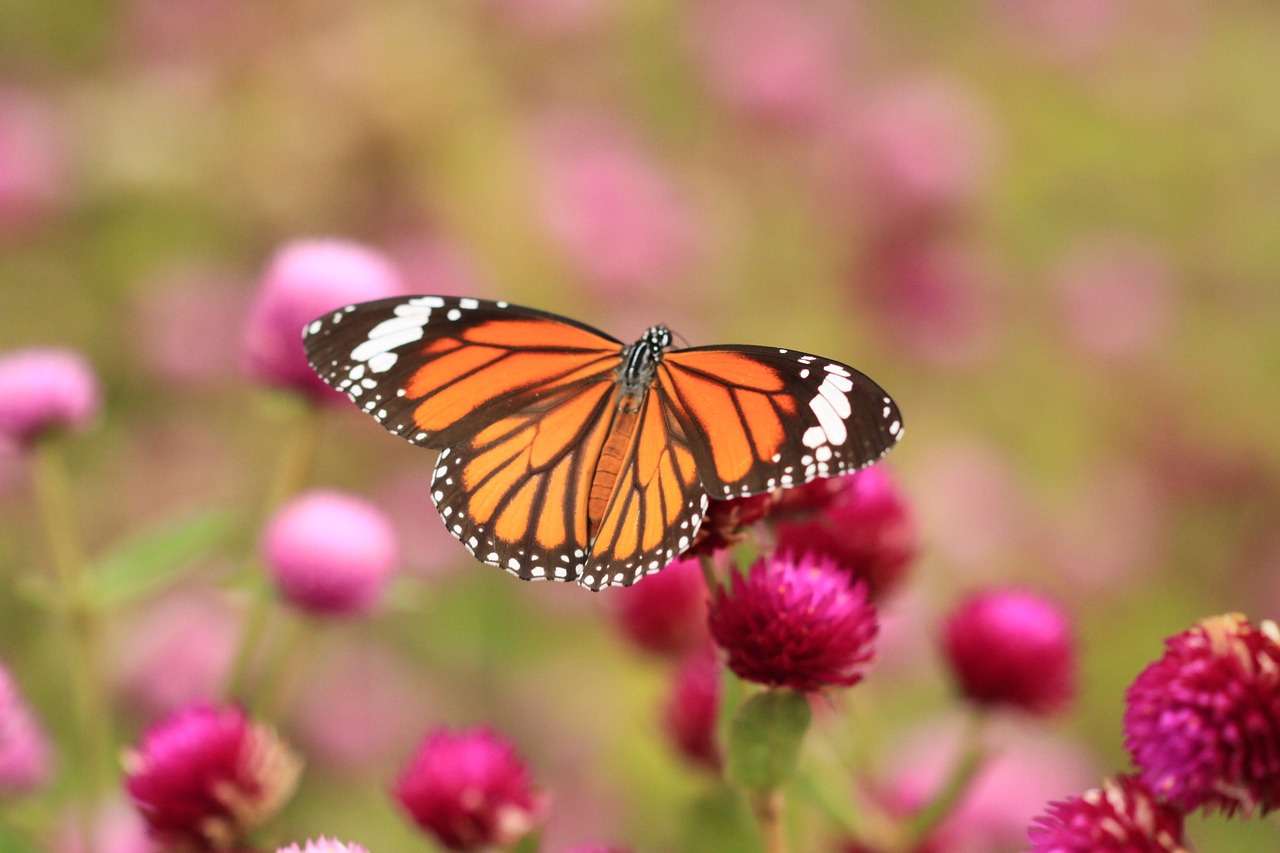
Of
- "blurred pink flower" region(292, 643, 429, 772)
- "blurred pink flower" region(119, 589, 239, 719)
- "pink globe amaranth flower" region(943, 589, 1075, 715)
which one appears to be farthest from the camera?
"blurred pink flower" region(292, 643, 429, 772)

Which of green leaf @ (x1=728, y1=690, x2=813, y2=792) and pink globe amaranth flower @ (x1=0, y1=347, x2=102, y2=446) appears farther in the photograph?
pink globe amaranth flower @ (x1=0, y1=347, x2=102, y2=446)

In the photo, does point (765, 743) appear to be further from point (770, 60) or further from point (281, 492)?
point (770, 60)

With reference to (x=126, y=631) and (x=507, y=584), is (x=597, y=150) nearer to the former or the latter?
(x=507, y=584)

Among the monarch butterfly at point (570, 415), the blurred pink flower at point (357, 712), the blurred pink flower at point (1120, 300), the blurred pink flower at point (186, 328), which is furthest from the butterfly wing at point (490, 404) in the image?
the blurred pink flower at point (1120, 300)

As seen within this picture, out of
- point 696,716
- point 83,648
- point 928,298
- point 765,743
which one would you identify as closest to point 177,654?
point 83,648

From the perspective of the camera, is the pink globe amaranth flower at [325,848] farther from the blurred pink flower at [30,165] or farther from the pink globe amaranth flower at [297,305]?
the blurred pink flower at [30,165]

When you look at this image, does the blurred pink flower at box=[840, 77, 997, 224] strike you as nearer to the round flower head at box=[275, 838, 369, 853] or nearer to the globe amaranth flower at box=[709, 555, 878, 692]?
the globe amaranth flower at box=[709, 555, 878, 692]

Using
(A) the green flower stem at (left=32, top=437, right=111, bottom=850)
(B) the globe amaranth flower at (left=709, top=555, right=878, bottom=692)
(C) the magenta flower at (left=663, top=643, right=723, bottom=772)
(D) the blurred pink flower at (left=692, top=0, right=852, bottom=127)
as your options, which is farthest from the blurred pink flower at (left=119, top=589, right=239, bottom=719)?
(D) the blurred pink flower at (left=692, top=0, right=852, bottom=127)
